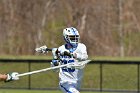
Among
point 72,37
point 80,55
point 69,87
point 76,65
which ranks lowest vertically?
point 69,87

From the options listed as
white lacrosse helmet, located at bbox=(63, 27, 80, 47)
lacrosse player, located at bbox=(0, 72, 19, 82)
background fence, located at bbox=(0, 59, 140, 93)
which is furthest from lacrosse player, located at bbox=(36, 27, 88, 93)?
background fence, located at bbox=(0, 59, 140, 93)

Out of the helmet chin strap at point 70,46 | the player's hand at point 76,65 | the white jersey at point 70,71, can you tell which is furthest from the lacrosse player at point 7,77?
the helmet chin strap at point 70,46

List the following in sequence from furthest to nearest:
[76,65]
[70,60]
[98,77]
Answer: [98,77] → [70,60] → [76,65]

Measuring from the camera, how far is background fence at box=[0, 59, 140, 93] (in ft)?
83.2

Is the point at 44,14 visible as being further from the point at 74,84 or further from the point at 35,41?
the point at 74,84

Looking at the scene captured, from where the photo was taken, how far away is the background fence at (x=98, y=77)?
25.4 m

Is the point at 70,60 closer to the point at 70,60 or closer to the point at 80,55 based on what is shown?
the point at 70,60

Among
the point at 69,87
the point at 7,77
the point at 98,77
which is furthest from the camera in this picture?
the point at 98,77

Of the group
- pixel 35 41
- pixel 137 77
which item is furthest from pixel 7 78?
pixel 35 41

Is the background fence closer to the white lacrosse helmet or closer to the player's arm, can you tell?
the white lacrosse helmet

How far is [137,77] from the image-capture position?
25.5 meters

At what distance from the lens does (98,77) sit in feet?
87.6

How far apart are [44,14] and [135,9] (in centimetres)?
642

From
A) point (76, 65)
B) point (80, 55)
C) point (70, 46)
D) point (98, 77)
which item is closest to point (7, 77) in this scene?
point (76, 65)
